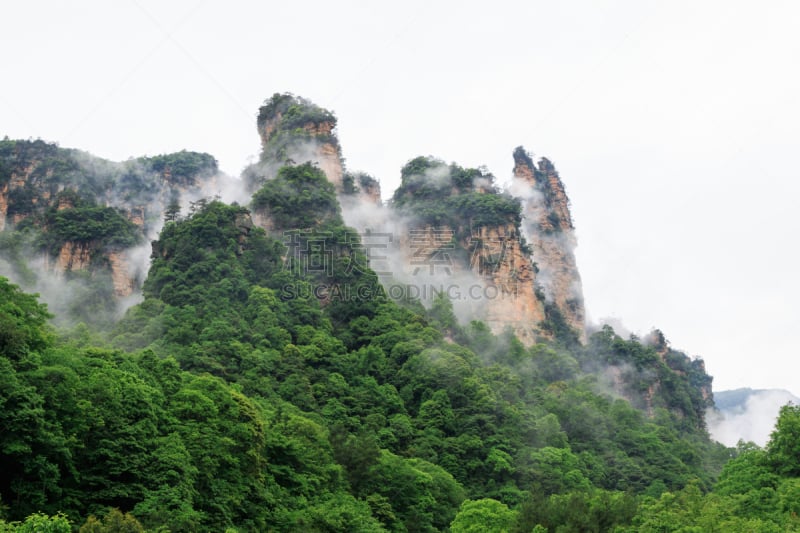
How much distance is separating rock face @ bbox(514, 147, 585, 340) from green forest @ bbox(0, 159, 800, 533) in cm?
1015

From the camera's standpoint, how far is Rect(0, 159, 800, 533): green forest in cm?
3316

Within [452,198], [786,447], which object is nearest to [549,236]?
[452,198]

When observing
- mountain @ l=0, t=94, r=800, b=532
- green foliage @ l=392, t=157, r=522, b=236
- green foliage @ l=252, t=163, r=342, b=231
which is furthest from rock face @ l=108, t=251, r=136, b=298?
green foliage @ l=392, t=157, r=522, b=236

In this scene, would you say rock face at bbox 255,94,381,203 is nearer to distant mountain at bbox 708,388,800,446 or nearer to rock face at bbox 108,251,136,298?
rock face at bbox 108,251,136,298

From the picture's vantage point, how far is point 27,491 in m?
30.3

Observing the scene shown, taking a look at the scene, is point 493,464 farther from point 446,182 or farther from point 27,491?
point 446,182

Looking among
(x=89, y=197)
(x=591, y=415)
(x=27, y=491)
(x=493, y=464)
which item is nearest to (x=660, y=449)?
(x=591, y=415)

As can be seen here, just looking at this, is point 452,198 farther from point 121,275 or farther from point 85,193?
point 85,193

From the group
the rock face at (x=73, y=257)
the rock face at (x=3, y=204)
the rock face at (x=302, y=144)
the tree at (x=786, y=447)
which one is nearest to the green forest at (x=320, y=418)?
the tree at (x=786, y=447)

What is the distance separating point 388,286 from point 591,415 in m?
22.1

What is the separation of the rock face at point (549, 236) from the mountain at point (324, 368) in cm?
26

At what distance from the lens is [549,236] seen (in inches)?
4424

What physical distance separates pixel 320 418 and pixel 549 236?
63.0 m

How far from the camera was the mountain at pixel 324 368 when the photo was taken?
3438 cm
